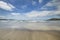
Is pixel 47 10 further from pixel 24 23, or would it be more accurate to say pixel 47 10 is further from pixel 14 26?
pixel 14 26

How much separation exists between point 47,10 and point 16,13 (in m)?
0.35

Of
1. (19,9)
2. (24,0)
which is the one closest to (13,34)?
(19,9)

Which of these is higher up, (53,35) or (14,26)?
(14,26)

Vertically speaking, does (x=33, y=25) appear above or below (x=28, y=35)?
above

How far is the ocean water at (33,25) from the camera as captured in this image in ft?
4.36

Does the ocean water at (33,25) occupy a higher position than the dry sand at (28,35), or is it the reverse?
the ocean water at (33,25)

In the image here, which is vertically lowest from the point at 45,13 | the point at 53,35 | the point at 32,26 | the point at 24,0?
the point at 53,35

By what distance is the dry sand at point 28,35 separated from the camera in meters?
1.31

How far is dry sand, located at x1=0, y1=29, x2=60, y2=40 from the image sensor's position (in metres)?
1.31

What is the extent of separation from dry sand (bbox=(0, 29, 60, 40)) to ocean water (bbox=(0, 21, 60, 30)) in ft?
0.15

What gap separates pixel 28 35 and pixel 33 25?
125 millimetres

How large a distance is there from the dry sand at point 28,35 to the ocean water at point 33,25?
0.15 feet

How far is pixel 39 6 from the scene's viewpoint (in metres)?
1.33

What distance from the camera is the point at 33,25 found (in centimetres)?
135
